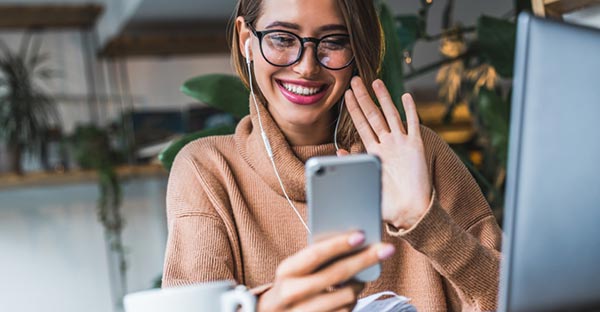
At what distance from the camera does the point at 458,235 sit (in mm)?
742

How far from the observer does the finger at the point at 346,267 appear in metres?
0.56

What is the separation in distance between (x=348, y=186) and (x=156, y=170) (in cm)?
283

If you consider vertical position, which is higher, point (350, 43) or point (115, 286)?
point (350, 43)

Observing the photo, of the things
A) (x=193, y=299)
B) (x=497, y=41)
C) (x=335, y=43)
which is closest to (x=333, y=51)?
(x=335, y=43)

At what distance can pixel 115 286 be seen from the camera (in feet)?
11.5

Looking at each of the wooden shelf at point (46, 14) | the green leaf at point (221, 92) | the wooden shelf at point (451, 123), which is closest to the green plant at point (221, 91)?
the green leaf at point (221, 92)

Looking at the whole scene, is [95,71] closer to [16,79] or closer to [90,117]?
[90,117]

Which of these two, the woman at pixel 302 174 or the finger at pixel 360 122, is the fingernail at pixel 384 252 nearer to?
the woman at pixel 302 174

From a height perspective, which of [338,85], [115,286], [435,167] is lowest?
[115,286]

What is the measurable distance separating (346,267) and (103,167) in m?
2.81

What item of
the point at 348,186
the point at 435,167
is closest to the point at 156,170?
the point at 435,167

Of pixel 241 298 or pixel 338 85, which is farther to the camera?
pixel 338 85

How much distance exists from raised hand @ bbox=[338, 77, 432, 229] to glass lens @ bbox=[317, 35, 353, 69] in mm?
109

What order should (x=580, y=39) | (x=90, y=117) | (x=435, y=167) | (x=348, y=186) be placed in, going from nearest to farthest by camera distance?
(x=580, y=39) → (x=348, y=186) → (x=435, y=167) → (x=90, y=117)
